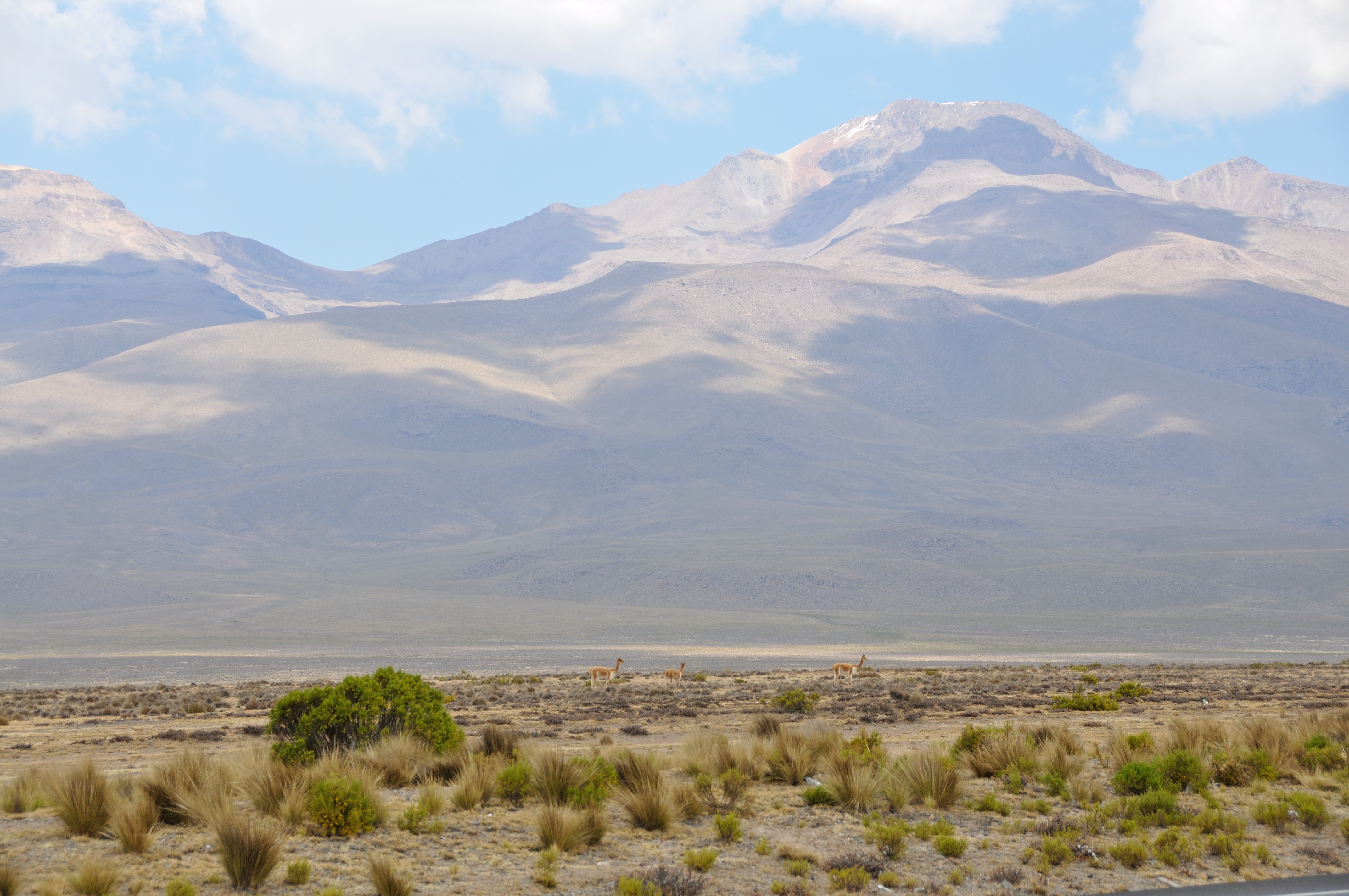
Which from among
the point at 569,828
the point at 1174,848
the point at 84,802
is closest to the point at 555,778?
the point at 569,828

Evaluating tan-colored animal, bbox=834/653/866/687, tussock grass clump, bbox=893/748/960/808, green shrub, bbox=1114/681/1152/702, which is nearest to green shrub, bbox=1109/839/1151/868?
tussock grass clump, bbox=893/748/960/808

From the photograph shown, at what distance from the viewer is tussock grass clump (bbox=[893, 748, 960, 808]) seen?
408 inches

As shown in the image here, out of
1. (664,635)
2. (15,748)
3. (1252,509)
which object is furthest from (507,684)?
(1252,509)

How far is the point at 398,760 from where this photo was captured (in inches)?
Result: 438

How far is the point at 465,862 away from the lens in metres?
8.38

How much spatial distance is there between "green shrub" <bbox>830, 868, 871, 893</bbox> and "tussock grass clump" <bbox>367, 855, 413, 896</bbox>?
3.11 meters

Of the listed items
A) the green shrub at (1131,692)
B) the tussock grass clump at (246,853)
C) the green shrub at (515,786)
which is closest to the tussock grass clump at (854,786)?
the green shrub at (515,786)

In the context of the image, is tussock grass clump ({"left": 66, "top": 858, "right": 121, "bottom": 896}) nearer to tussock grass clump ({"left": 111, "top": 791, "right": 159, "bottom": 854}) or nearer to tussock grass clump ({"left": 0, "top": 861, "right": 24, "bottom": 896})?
tussock grass clump ({"left": 0, "top": 861, "right": 24, "bottom": 896})

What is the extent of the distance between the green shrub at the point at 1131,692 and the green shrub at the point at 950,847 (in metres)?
15.6

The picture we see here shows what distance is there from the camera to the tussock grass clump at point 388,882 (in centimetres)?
747

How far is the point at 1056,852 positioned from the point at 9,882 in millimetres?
7732

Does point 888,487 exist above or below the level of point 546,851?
above

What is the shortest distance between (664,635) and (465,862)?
184 ft

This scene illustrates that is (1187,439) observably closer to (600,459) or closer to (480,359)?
(600,459)
